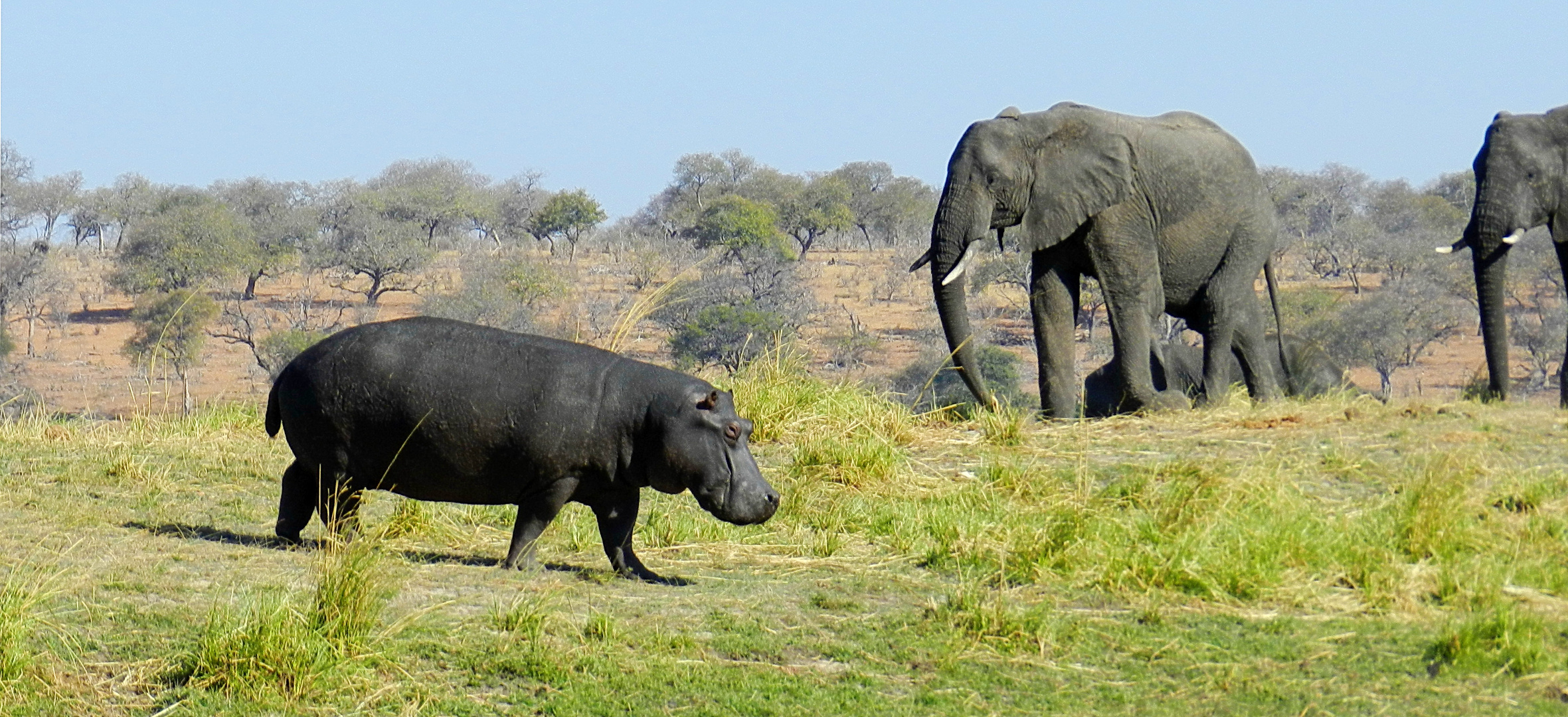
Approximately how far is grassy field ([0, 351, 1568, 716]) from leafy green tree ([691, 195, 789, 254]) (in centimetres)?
3306

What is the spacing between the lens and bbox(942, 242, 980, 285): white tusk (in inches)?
417

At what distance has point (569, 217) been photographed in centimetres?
5256

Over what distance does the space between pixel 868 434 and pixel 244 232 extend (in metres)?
35.9

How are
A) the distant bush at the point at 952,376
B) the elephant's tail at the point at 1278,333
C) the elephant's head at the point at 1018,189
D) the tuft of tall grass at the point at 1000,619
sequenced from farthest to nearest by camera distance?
the distant bush at the point at 952,376
the elephant's tail at the point at 1278,333
the elephant's head at the point at 1018,189
the tuft of tall grass at the point at 1000,619

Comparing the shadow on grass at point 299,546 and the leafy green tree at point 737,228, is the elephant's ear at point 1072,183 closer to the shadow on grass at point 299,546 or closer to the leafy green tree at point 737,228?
the shadow on grass at point 299,546

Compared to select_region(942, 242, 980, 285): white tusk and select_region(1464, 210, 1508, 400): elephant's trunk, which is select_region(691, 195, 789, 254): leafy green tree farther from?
select_region(942, 242, 980, 285): white tusk

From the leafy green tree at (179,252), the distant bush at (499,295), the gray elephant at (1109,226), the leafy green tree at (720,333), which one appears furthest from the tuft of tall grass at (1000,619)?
the leafy green tree at (179,252)

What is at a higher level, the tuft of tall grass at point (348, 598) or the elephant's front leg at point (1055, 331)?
the elephant's front leg at point (1055, 331)

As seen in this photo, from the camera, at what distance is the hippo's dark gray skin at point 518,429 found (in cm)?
586

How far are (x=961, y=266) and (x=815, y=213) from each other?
4088cm

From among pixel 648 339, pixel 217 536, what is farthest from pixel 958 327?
pixel 648 339

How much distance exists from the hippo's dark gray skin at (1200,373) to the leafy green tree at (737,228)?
88.0 feet

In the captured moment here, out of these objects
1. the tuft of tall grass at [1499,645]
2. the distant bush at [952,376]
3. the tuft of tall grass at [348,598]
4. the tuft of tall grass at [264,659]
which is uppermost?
the tuft of tall grass at [348,598]

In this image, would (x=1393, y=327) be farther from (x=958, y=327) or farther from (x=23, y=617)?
(x=23, y=617)
